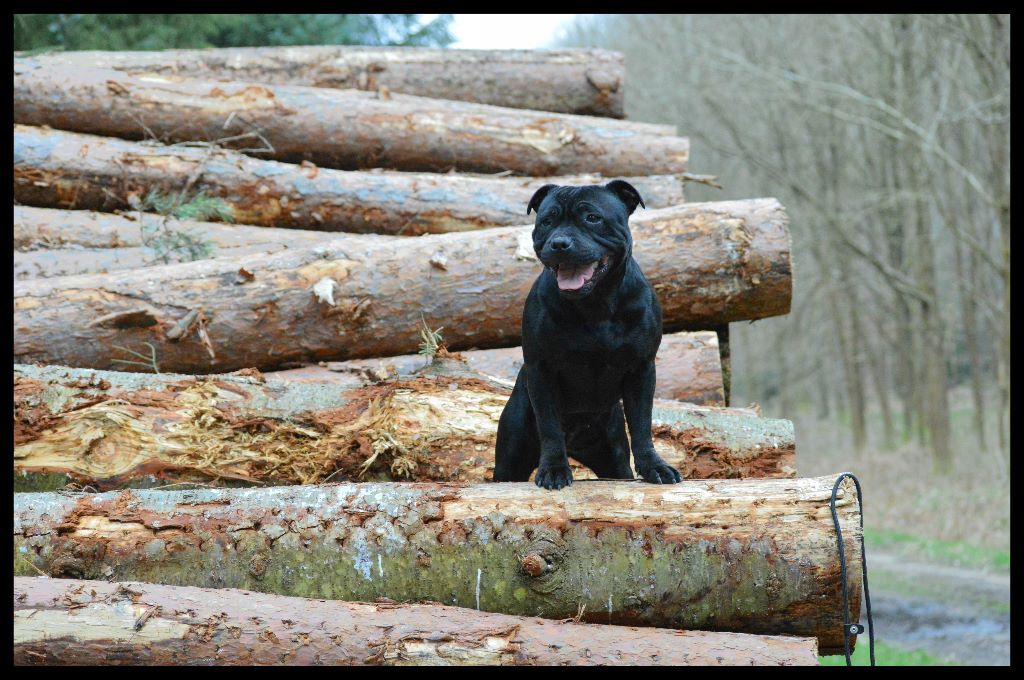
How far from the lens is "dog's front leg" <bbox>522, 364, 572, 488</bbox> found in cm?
369

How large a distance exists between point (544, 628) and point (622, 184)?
171 centimetres

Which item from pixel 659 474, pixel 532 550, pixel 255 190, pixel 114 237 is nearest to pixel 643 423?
pixel 659 474

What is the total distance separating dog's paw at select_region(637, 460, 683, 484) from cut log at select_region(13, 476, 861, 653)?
6cm

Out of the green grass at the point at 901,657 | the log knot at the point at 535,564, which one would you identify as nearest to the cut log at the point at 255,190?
the log knot at the point at 535,564

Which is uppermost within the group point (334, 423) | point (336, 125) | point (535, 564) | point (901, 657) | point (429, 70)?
point (429, 70)

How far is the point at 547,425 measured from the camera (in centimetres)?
371

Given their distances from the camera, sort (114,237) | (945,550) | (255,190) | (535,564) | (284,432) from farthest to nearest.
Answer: (945,550)
(255,190)
(114,237)
(284,432)
(535,564)

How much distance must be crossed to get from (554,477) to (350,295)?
231 centimetres

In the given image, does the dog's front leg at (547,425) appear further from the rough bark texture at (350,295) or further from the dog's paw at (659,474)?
the rough bark texture at (350,295)

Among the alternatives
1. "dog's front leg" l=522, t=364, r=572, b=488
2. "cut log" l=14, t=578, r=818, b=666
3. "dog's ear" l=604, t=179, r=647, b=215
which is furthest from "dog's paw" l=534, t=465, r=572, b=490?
"dog's ear" l=604, t=179, r=647, b=215

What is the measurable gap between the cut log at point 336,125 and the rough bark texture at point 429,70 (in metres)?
0.68

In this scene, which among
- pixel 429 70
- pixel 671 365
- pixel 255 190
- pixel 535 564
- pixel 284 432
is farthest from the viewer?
pixel 429 70

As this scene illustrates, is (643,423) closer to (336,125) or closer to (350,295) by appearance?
(350,295)
